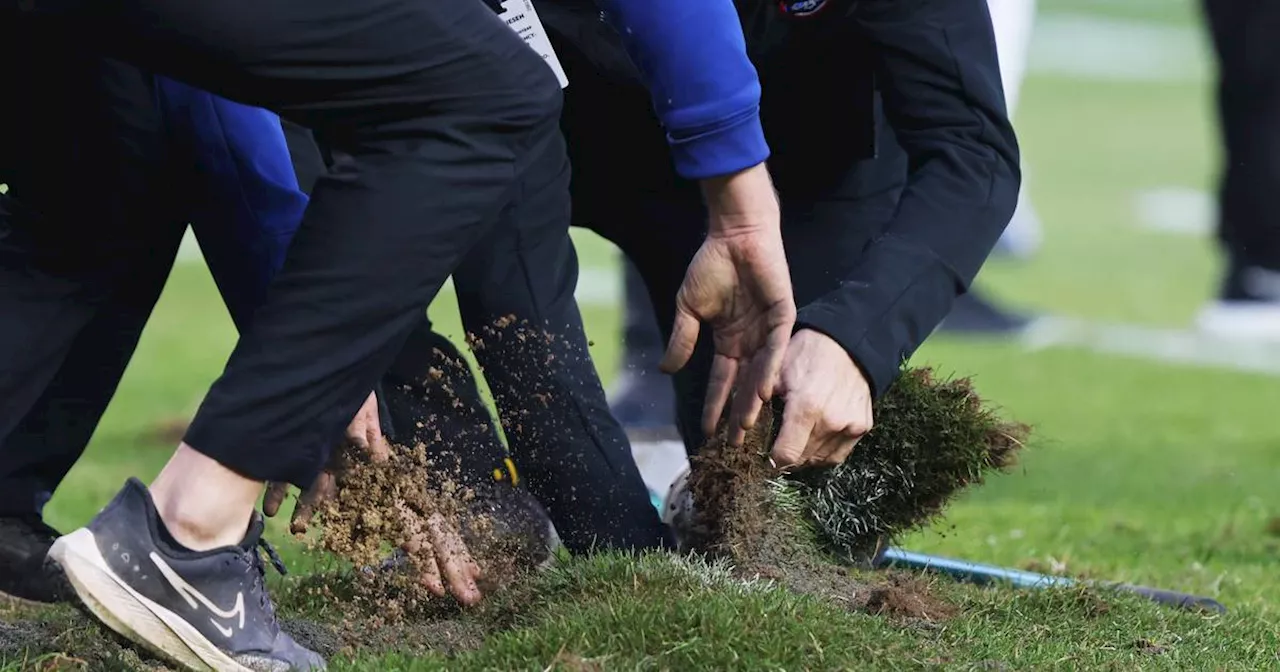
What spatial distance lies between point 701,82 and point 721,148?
0.12 meters

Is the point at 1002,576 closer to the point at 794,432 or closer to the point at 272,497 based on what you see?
the point at 794,432

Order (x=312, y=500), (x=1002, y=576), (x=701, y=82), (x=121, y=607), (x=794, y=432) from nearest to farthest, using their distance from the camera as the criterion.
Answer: (x=121, y=607) < (x=701, y=82) < (x=312, y=500) < (x=794, y=432) < (x=1002, y=576)

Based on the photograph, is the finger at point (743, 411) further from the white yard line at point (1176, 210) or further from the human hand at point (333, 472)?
the white yard line at point (1176, 210)

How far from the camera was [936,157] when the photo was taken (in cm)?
372

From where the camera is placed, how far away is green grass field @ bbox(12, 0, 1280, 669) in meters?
2.86

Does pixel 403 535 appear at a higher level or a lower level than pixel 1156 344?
higher

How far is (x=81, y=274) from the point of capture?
3.52 meters

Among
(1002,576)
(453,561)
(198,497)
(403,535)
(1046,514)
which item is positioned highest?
(198,497)

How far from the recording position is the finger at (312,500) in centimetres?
321

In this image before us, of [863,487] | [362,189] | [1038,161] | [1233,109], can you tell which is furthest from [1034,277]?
[362,189]

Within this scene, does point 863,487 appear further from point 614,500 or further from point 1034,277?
point 1034,277

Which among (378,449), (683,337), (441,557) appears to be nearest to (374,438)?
(378,449)

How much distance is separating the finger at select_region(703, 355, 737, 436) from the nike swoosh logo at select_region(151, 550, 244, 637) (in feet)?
3.54

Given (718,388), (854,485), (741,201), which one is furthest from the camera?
(854,485)
